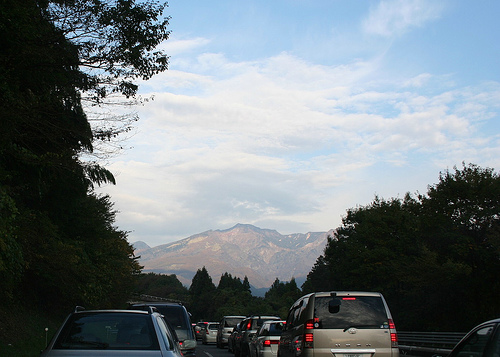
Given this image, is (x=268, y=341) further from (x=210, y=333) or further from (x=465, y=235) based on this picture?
(x=465, y=235)

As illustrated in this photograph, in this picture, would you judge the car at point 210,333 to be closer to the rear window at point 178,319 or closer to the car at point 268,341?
the car at point 268,341

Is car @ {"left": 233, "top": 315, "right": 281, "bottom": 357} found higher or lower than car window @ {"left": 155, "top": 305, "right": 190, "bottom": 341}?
lower

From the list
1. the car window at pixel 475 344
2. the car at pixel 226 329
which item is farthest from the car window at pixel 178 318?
the car at pixel 226 329

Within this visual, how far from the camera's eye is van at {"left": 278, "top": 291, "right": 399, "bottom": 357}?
10.8 metres

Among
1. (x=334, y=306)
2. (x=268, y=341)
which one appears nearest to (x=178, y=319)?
(x=334, y=306)

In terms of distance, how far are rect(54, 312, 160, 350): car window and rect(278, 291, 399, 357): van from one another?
476 centimetres

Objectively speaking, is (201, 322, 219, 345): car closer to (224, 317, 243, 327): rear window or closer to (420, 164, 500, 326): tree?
(224, 317, 243, 327): rear window

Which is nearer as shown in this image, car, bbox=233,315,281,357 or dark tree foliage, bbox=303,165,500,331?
car, bbox=233,315,281,357

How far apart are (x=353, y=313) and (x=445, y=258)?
48.5 meters

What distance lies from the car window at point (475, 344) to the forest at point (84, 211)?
11.4 metres

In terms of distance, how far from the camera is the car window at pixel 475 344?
6465 mm

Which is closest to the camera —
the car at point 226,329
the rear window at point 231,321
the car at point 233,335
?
the car at point 233,335

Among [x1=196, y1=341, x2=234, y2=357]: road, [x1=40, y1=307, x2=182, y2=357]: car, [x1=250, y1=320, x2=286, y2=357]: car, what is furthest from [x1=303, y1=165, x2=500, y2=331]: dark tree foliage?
[x1=40, y1=307, x2=182, y2=357]: car

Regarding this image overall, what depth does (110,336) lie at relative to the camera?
683 centimetres
